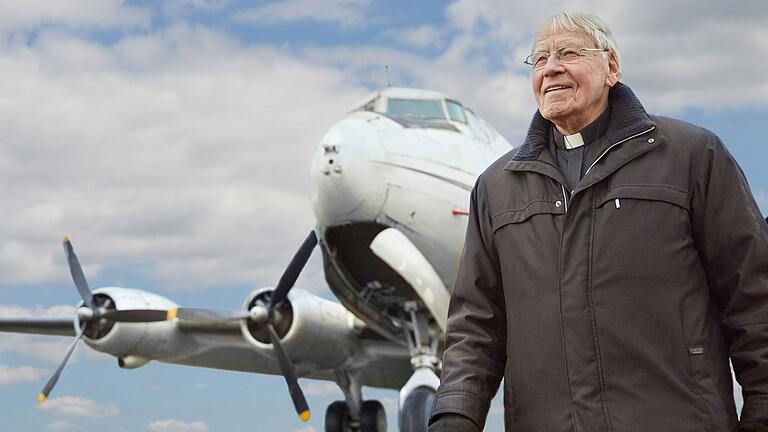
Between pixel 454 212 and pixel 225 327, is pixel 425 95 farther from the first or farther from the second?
pixel 225 327

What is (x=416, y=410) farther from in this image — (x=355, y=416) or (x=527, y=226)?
(x=527, y=226)

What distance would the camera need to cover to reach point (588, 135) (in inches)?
126

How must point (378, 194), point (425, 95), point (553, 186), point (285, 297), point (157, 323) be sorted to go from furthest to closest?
point (157, 323) < point (285, 297) < point (425, 95) < point (378, 194) < point (553, 186)

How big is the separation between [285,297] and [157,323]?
9.99 feet

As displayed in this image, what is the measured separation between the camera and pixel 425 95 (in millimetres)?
15641

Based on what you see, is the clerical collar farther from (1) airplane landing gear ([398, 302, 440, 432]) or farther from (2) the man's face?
(1) airplane landing gear ([398, 302, 440, 432])

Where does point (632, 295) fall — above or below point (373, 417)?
above

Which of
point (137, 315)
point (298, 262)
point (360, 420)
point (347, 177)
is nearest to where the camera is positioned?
point (347, 177)

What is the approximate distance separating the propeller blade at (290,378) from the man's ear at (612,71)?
614 inches

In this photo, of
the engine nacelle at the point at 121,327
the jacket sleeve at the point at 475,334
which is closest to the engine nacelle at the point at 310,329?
the engine nacelle at the point at 121,327

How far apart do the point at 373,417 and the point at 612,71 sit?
17.8 meters

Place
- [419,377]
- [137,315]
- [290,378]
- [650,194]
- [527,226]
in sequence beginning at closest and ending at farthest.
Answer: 1. [650,194]
2. [527,226]
3. [419,377]
4. [290,378]
5. [137,315]

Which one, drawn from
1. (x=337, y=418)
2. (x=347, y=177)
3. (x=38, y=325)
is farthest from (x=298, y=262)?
(x=38, y=325)

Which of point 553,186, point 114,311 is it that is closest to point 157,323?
point 114,311
